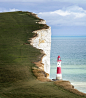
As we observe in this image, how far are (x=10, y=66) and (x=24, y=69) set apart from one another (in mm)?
667

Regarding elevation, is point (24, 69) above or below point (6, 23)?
below

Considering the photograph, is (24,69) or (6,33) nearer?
(24,69)

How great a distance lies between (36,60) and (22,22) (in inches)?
241

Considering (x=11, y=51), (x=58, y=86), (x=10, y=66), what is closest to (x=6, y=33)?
(x=11, y=51)

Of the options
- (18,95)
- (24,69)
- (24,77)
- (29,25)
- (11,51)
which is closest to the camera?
(18,95)

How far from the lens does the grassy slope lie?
216 inches

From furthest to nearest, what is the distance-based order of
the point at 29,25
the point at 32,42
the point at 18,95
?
the point at 29,25 → the point at 32,42 → the point at 18,95

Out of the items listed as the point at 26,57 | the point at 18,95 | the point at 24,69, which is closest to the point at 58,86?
the point at 18,95

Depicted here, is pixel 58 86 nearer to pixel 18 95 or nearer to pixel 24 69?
pixel 18 95

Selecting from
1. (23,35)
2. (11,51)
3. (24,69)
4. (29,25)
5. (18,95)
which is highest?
(29,25)

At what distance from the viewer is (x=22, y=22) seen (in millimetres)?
14227

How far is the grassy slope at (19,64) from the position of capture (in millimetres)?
5475

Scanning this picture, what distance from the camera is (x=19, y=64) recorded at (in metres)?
8.15

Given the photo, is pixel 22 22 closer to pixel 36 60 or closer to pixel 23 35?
pixel 23 35
